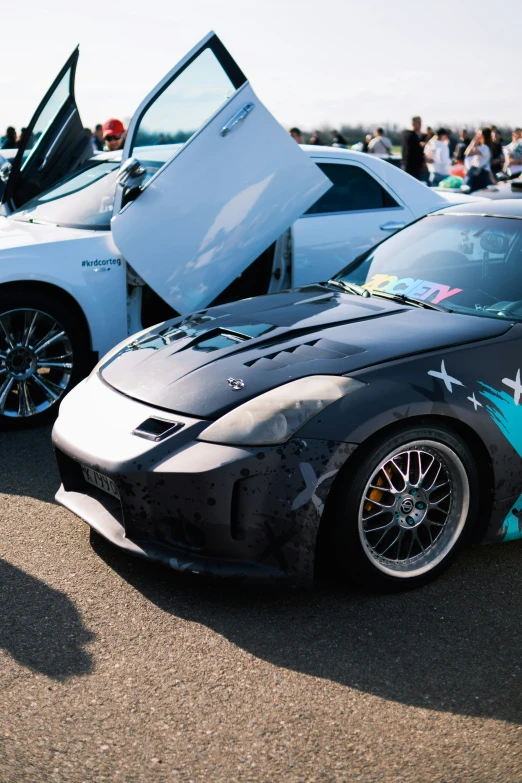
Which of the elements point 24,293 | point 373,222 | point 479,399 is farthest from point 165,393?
point 373,222

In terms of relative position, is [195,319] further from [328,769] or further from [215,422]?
[328,769]

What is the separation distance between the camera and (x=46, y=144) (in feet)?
21.9

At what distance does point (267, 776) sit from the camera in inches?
93.3

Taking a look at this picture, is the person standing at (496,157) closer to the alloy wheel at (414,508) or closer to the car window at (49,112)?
the car window at (49,112)

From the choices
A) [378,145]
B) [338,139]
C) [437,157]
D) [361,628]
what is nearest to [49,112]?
[361,628]

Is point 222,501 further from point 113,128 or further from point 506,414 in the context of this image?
point 113,128

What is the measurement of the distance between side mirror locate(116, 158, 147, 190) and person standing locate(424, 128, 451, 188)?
12.5 metres

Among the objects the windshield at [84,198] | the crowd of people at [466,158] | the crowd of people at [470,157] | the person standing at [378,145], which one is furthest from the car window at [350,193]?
the person standing at [378,145]

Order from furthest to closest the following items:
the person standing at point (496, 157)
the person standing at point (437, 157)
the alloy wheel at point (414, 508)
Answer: the person standing at point (437, 157) < the person standing at point (496, 157) < the alloy wheel at point (414, 508)

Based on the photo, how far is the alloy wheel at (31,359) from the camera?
5.38 m

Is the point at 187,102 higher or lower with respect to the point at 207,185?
higher

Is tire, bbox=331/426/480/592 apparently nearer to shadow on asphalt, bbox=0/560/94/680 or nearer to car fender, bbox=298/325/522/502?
car fender, bbox=298/325/522/502

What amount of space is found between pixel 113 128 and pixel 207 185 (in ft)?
11.2

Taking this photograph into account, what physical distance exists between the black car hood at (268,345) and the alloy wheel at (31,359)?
4.82 ft
